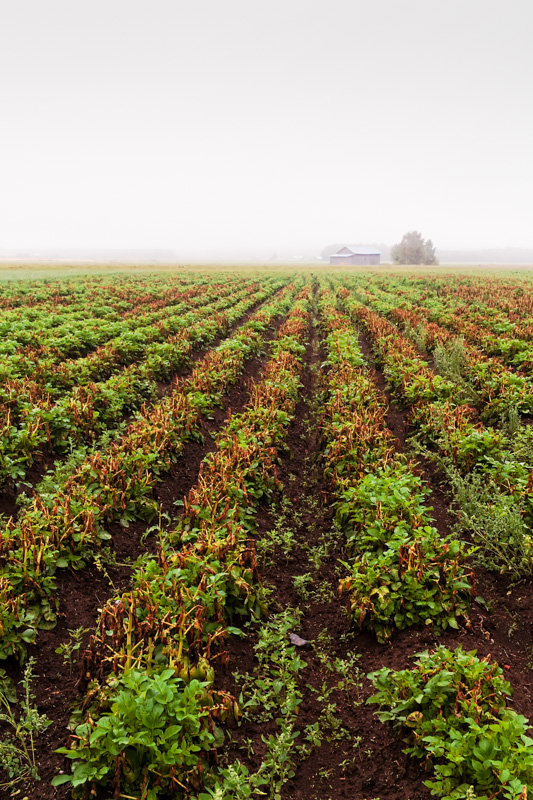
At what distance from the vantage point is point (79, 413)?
26.4 ft

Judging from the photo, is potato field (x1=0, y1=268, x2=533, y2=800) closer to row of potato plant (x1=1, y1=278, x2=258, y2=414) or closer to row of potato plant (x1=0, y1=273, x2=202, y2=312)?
row of potato plant (x1=1, y1=278, x2=258, y2=414)

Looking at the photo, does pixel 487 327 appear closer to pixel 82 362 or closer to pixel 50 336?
pixel 82 362

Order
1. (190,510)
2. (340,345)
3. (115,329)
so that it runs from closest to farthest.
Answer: (190,510) → (340,345) → (115,329)

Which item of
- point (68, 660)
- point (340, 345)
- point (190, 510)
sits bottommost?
point (68, 660)

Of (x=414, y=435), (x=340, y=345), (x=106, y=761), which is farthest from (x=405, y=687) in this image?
(x=340, y=345)

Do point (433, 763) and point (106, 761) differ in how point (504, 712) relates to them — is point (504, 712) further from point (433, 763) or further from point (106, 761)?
point (106, 761)

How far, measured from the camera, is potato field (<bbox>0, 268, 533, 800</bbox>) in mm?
2975

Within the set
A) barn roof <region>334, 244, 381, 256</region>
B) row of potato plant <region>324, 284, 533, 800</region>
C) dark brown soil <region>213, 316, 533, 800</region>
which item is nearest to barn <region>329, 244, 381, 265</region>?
barn roof <region>334, 244, 381, 256</region>

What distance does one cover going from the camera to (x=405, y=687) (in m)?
3.44

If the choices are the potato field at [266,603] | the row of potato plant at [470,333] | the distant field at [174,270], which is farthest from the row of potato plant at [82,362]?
the distant field at [174,270]

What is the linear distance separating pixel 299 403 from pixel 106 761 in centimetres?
848

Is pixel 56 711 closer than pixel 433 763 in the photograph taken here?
No

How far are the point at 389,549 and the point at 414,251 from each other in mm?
113971

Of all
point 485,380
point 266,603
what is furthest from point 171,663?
point 485,380
